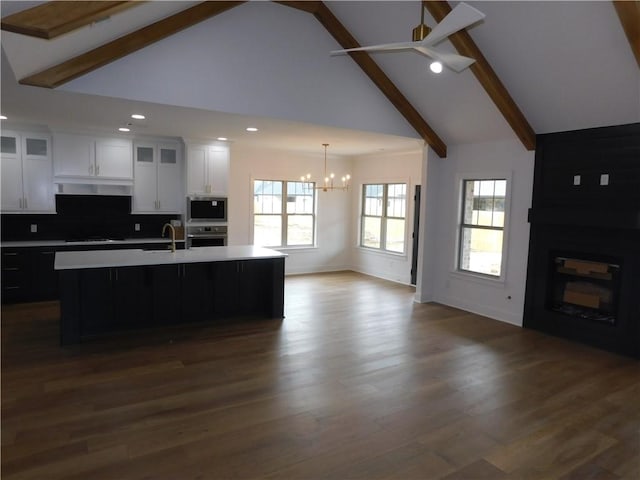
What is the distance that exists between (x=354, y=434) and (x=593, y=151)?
419cm

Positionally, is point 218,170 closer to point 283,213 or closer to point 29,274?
point 283,213

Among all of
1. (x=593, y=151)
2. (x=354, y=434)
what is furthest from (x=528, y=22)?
(x=354, y=434)

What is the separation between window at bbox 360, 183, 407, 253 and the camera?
328 inches

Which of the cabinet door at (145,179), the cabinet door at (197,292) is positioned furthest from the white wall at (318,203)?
the cabinet door at (197,292)

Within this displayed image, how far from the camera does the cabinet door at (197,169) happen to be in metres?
6.80

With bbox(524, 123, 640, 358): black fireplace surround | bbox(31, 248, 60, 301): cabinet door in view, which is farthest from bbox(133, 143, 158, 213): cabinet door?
bbox(524, 123, 640, 358): black fireplace surround

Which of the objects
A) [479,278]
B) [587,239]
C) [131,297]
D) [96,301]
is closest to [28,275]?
[96,301]

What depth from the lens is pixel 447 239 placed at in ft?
21.5

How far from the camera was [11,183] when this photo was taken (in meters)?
6.02

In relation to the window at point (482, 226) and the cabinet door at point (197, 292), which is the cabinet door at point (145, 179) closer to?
the cabinet door at point (197, 292)

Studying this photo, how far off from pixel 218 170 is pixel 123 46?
307 centimetres

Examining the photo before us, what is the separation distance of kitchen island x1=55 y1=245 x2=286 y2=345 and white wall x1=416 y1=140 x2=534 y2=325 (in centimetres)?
275

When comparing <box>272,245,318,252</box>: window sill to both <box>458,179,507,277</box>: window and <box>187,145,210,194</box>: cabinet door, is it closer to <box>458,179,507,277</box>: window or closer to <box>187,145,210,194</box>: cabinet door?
<box>187,145,210,194</box>: cabinet door

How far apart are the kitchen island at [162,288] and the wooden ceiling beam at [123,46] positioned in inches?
71.6
